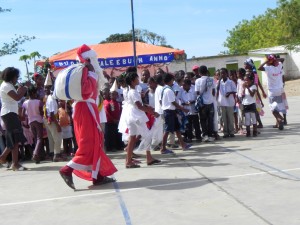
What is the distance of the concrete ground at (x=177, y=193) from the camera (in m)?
4.85

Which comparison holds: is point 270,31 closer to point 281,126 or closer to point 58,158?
point 281,126

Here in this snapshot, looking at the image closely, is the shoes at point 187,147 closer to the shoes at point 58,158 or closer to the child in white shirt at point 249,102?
the child in white shirt at point 249,102

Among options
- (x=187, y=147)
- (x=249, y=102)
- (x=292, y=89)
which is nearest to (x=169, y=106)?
(x=187, y=147)

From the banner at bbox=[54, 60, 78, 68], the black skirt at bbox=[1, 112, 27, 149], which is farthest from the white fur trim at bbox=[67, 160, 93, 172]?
the banner at bbox=[54, 60, 78, 68]

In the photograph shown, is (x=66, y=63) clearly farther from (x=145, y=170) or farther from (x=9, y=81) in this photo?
(x=145, y=170)

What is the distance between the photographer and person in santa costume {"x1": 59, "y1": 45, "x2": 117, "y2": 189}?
643 centimetres

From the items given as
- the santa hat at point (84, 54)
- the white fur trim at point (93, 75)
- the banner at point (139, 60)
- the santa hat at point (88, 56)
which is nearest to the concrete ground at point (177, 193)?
the white fur trim at point (93, 75)

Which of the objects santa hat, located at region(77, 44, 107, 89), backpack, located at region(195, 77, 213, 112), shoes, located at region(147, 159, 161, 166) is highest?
santa hat, located at region(77, 44, 107, 89)

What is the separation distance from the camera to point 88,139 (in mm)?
6504

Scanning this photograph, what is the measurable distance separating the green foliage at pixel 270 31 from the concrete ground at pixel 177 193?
36854 mm

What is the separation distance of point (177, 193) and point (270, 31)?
64377mm

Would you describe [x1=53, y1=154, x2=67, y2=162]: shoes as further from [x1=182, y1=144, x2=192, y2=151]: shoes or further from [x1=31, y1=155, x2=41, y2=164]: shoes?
[x1=182, y1=144, x2=192, y2=151]: shoes

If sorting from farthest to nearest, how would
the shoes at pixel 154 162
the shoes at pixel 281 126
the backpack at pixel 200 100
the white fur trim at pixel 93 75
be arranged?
the shoes at pixel 281 126, the backpack at pixel 200 100, the shoes at pixel 154 162, the white fur trim at pixel 93 75

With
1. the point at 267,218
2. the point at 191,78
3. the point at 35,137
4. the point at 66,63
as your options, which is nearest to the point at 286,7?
the point at 66,63
